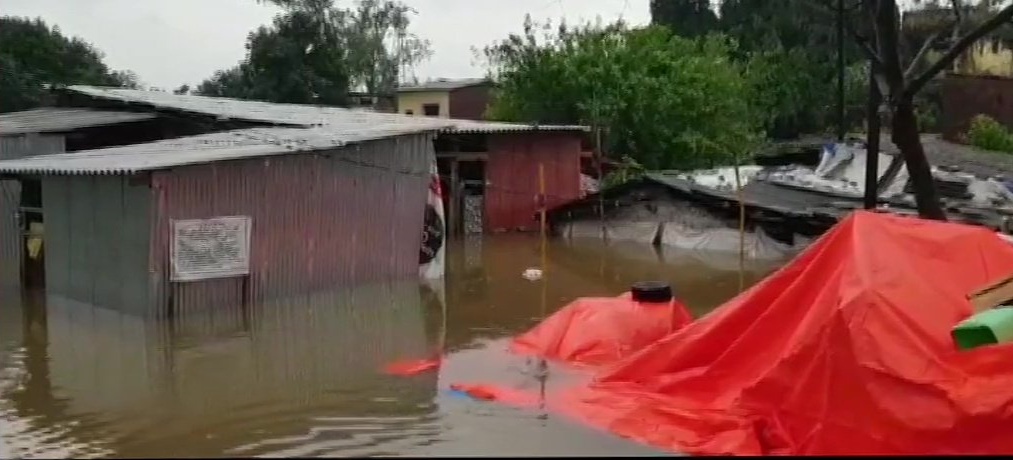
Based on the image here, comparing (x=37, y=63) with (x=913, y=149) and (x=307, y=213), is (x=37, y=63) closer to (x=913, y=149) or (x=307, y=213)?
(x=307, y=213)

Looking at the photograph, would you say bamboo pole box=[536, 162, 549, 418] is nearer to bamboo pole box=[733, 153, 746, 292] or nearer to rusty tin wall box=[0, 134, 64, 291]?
bamboo pole box=[733, 153, 746, 292]

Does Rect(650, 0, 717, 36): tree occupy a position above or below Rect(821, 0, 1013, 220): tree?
above

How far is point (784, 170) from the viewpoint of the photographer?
24.2 metres

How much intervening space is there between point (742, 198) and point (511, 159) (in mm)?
6716

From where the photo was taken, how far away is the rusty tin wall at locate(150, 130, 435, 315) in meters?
13.5

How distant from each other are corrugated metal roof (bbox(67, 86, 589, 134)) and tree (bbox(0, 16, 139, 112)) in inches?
425

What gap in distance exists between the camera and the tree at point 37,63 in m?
33.6

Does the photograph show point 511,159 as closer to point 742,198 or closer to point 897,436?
point 742,198

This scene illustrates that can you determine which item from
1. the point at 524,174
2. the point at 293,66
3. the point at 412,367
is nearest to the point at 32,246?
the point at 412,367

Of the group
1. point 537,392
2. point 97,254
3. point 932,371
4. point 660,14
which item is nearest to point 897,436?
point 932,371

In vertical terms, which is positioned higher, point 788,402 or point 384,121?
point 384,121

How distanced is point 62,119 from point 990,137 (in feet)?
73.8

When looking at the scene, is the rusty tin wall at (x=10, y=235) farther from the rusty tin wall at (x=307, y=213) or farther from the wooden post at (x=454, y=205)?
the wooden post at (x=454, y=205)

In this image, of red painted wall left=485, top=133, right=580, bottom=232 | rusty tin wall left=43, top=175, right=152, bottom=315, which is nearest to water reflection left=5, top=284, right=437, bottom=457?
rusty tin wall left=43, top=175, right=152, bottom=315
